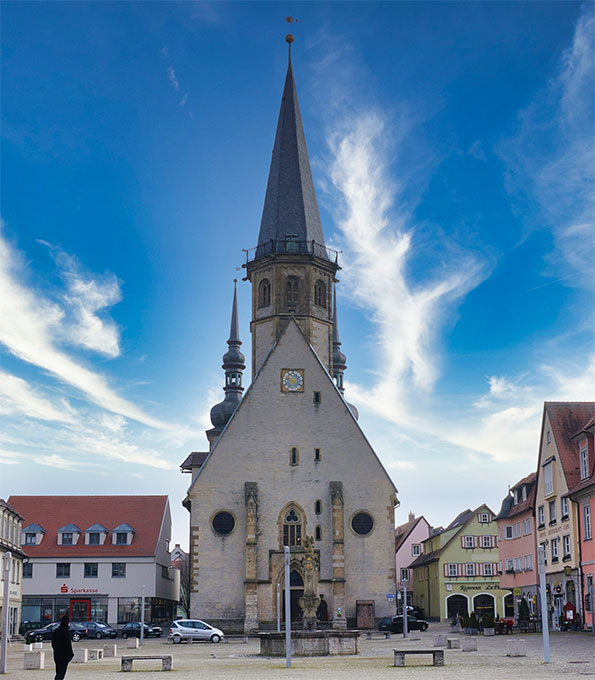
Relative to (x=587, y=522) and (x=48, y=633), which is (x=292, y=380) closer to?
(x=48, y=633)

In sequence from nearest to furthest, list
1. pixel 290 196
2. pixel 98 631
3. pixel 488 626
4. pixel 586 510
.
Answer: pixel 586 510, pixel 488 626, pixel 98 631, pixel 290 196

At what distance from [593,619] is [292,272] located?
37.4 m

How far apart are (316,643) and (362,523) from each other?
92.8 ft

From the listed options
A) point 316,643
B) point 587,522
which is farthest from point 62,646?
point 587,522

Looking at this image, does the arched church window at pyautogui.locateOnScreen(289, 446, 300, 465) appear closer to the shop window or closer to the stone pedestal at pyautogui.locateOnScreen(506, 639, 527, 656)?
the shop window

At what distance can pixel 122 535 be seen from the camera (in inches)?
2985

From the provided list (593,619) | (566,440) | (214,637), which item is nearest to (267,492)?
(214,637)

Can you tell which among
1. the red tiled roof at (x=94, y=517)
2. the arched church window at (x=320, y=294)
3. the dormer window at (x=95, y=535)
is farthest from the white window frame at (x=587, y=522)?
the dormer window at (x=95, y=535)

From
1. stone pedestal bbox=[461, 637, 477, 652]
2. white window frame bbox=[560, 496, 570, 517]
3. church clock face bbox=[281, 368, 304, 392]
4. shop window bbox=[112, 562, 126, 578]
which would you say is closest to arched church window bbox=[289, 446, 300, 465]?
church clock face bbox=[281, 368, 304, 392]

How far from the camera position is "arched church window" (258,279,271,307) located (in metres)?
72.4

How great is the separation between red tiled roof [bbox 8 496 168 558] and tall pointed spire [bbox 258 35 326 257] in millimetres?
23340

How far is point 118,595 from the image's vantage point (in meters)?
72.9

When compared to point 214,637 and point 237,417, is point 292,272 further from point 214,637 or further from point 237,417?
point 214,637

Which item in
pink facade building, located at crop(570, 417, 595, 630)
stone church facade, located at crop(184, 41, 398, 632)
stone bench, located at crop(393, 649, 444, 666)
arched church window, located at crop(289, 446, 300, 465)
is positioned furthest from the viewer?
arched church window, located at crop(289, 446, 300, 465)
